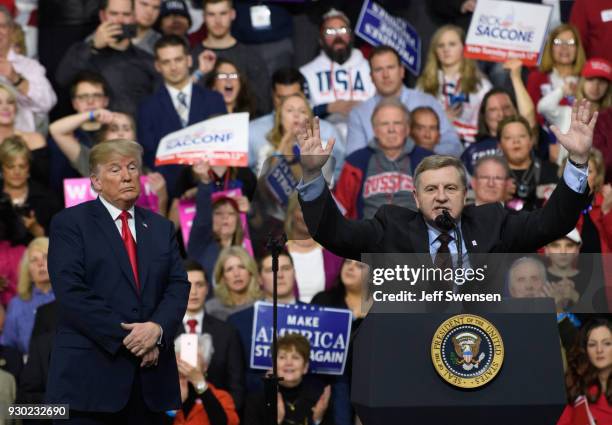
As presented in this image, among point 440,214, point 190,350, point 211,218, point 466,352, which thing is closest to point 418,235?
point 440,214

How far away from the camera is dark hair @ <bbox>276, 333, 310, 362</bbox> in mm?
7430

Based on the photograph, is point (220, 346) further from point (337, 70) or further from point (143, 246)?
point (337, 70)

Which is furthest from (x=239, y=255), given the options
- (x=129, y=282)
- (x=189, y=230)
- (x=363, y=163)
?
(x=129, y=282)

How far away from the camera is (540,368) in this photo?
450 centimetres

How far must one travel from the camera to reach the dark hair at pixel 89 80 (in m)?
9.54

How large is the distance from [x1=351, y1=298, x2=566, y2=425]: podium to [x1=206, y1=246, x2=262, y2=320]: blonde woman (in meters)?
3.70

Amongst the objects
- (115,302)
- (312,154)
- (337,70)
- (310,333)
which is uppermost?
(337,70)

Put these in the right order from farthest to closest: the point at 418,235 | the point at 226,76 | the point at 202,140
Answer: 1. the point at 226,76
2. the point at 202,140
3. the point at 418,235

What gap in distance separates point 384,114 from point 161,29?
254 centimetres

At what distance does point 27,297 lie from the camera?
8094 mm

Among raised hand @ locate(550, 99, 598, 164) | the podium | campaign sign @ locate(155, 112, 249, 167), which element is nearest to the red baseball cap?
campaign sign @ locate(155, 112, 249, 167)

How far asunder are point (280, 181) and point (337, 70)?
12.0ft

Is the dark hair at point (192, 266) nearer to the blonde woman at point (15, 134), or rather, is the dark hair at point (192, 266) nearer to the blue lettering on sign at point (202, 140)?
the blue lettering on sign at point (202, 140)

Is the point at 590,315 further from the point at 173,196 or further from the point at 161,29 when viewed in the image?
the point at 161,29
